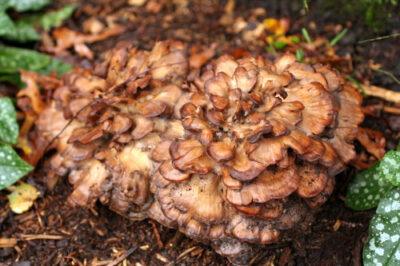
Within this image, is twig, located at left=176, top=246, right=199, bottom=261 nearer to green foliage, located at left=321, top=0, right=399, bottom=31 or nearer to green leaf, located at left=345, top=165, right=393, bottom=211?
green leaf, located at left=345, top=165, right=393, bottom=211

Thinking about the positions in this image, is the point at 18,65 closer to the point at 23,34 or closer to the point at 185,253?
the point at 23,34

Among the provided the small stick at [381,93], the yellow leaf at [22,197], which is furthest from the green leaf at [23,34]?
the small stick at [381,93]

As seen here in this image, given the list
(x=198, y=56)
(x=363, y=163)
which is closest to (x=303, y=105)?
(x=363, y=163)

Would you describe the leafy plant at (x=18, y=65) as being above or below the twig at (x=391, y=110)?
above

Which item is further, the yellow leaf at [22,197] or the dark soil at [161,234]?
the yellow leaf at [22,197]

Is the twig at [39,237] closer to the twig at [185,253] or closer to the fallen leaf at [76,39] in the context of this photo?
the twig at [185,253]

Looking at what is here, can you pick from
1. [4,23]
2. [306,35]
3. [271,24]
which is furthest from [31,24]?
[306,35]

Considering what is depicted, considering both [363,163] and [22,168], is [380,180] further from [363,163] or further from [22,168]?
[22,168]
